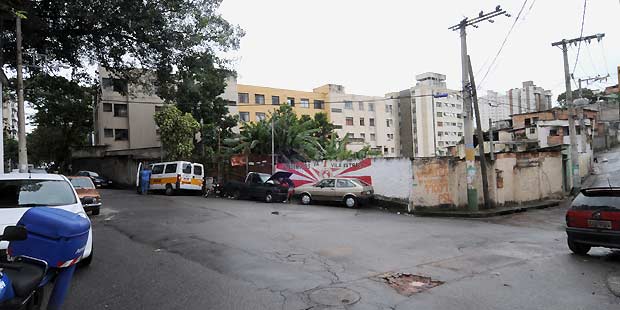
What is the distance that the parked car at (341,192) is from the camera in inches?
776

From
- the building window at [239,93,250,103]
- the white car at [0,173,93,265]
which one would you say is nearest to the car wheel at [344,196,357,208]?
the white car at [0,173,93,265]

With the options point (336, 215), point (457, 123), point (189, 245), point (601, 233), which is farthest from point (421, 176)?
point (457, 123)

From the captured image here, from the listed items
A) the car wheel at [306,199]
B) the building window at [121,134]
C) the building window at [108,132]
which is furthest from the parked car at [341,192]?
the building window at [108,132]

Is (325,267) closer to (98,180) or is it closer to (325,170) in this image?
(325,170)

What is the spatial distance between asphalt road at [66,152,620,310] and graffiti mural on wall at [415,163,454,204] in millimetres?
4847

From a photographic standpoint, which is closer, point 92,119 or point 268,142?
Answer: point 268,142

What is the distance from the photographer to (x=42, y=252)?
11.1ft

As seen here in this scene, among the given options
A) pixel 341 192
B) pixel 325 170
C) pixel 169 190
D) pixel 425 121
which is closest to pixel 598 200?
pixel 341 192

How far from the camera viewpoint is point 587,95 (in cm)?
6062

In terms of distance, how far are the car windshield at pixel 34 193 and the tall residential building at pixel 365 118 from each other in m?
56.1

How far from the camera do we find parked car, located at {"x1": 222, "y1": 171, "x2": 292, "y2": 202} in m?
22.3

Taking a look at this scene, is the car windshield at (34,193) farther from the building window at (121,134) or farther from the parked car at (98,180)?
the building window at (121,134)

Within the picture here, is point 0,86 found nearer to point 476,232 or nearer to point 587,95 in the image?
point 476,232

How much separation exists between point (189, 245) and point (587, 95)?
67565mm
